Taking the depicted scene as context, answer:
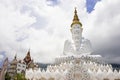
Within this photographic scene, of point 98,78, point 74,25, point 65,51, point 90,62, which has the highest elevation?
point 74,25

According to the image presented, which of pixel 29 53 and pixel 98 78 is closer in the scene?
pixel 98 78

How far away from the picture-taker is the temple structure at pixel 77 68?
61.4 ft

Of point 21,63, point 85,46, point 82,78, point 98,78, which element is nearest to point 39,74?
point 82,78

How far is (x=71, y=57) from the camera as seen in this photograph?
2302 centimetres

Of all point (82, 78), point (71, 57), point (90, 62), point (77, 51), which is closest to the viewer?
point (82, 78)

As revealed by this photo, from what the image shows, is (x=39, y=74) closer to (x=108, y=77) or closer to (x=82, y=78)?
(x=82, y=78)

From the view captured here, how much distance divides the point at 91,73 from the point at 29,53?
3338 cm

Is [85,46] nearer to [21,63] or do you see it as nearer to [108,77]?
[108,77]

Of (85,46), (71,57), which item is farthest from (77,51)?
(71,57)

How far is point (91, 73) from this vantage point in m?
18.9

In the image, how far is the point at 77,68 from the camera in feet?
61.4

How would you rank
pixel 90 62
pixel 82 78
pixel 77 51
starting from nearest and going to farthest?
1. pixel 82 78
2. pixel 90 62
3. pixel 77 51

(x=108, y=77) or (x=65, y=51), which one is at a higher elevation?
(x=65, y=51)

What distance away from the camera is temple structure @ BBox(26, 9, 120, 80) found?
61.4ft
